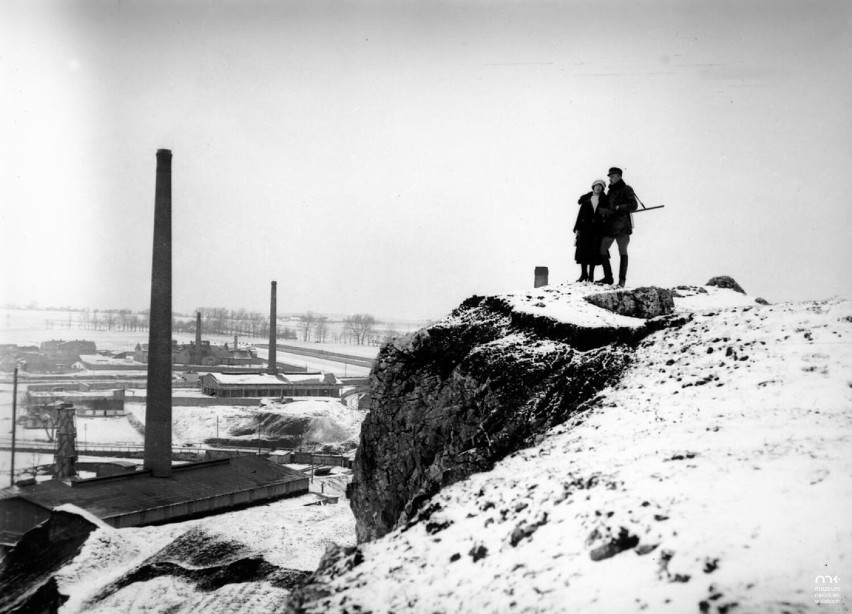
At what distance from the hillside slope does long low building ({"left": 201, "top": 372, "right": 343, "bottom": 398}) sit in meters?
48.3

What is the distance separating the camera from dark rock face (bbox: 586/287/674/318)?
9758mm

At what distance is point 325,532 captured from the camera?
1736 cm

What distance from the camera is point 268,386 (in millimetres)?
52438

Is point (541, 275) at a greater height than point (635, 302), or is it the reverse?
point (541, 275)

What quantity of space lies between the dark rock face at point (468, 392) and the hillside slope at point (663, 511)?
2.51 feet

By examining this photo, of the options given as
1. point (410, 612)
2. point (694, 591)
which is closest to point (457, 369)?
point (410, 612)

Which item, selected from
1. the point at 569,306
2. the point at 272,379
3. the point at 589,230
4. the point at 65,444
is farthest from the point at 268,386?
the point at 569,306

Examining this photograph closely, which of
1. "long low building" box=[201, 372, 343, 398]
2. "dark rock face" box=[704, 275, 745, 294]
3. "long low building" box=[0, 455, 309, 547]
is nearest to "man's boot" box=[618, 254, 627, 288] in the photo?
"dark rock face" box=[704, 275, 745, 294]

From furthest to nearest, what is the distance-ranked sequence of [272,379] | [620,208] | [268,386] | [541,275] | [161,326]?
1. [272,379]
2. [268,386]
3. [161,326]
4. [541,275]
5. [620,208]

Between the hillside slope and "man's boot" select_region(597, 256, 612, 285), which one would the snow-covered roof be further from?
the hillside slope

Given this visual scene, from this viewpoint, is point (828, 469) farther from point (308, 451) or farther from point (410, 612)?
point (308, 451)

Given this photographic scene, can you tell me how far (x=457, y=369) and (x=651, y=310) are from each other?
3611 mm

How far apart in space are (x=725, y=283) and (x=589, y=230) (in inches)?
199

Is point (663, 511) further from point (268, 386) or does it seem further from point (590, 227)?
point (268, 386)
